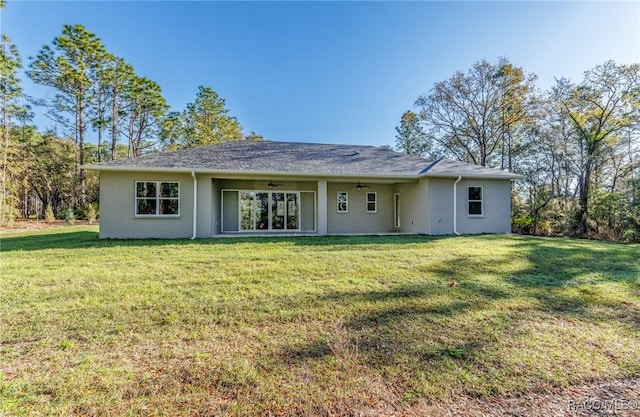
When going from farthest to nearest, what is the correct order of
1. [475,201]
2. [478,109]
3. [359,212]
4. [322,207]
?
[478,109] < [359,212] < [475,201] < [322,207]

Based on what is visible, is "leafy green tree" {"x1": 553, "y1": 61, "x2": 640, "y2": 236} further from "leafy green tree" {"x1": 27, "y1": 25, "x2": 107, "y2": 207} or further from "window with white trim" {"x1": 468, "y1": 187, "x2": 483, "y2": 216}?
"leafy green tree" {"x1": 27, "y1": 25, "x2": 107, "y2": 207}

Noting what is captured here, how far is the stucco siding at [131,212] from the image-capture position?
10484 millimetres

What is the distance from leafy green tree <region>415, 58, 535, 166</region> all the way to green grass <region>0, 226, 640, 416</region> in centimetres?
1927

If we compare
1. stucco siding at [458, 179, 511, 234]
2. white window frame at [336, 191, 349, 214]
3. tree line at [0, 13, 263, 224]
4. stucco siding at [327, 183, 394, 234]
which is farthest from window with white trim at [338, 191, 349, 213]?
tree line at [0, 13, 263, 224]

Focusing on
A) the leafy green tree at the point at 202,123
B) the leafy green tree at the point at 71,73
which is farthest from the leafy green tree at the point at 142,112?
the leafy green tree at the point at 71,73

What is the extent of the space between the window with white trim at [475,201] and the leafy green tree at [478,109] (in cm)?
1264

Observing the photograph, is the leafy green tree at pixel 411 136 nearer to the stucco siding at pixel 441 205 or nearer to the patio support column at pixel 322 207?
the stucco siding at pixel 441 205

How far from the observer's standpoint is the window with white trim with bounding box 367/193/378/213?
1405 cm

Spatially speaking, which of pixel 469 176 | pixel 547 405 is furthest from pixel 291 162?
pixel 547 405

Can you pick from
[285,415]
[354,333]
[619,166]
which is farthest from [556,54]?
[285,415]

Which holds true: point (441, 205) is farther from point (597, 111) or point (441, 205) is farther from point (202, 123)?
point (202, 123)

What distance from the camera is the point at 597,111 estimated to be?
17141mm

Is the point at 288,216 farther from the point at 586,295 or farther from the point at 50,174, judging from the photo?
the point at 50,174

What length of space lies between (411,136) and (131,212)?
1022 inches
